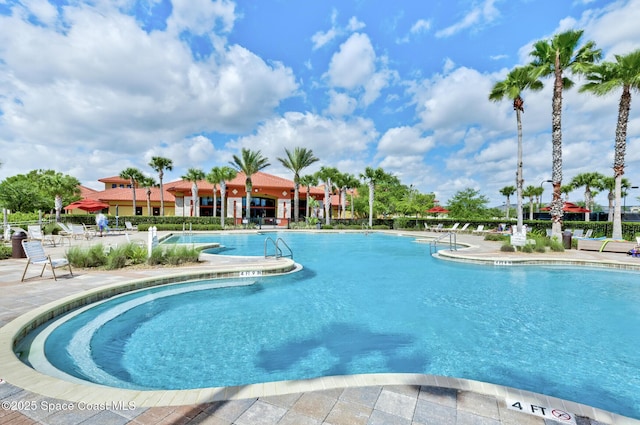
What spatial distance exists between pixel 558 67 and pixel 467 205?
2391 cm

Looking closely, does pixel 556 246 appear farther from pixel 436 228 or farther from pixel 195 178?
pixel 195 178

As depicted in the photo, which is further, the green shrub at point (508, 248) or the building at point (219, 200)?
the building at point (219, 200)

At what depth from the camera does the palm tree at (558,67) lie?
16.1 meters

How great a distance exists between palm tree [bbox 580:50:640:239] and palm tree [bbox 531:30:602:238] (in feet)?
2.94

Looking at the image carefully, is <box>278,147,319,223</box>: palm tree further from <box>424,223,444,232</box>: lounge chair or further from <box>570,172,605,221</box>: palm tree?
<box>570,172,605,221</box>: palm tree

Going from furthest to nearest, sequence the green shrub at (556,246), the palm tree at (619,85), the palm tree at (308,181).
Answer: the palm tree at (308,181), the palm tree at (619,85), the green shrub at (556,246)

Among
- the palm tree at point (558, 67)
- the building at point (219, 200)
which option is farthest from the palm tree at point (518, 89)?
the building at point (219, 200)

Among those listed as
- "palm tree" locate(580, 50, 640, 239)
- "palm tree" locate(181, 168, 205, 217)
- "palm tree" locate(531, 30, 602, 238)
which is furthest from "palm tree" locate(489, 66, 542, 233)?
"palm tree" locate(181, 168, 205, 217)

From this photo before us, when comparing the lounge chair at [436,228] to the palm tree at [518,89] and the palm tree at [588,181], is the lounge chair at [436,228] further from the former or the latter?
the palm tree at [588,181]

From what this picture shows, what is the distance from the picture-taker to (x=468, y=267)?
1202 cm

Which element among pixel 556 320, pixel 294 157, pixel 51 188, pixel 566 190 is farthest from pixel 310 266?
pixel 566 190

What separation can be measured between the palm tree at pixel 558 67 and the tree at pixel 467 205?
71.5 ft

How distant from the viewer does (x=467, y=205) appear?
38.4 meters

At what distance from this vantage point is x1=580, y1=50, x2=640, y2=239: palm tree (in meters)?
16.2
